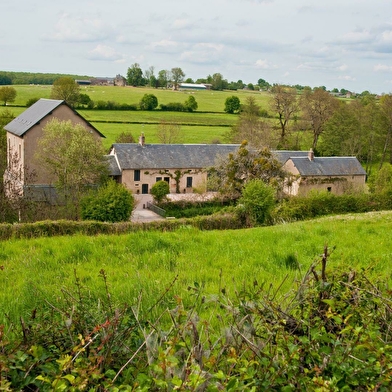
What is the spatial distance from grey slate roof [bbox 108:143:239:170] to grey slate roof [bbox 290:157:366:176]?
8.87 m

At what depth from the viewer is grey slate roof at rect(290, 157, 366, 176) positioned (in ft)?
171

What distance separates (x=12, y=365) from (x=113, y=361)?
0.65 meters

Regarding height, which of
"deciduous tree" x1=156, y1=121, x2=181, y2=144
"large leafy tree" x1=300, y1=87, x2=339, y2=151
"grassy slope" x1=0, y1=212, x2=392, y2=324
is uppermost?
"large leafy tree" x1=300, y1=87, x2=339, y2=151

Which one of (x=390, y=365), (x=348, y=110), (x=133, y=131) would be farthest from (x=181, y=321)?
(x=133, y=131)

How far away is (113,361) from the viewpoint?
3.23 metres

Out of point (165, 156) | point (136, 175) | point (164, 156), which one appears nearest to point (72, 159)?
point (136, 175)

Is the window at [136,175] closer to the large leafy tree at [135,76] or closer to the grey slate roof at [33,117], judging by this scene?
the grey slate roof at [33,117]

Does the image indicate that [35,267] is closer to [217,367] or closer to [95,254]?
[95,254]

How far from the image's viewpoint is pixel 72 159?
124 feet

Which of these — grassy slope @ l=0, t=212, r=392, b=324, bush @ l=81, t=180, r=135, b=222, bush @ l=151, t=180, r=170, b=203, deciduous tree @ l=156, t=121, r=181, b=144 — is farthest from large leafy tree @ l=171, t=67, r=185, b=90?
grassy slope @ l=0, t=212, r=392, b=324

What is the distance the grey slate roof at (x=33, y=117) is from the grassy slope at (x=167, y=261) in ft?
132

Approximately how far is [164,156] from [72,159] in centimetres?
1587

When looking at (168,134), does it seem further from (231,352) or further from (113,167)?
(231,352)

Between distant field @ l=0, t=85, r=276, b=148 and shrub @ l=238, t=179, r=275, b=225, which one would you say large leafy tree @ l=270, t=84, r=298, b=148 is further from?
shrub @ l=238, t=179, r=275, b=225
